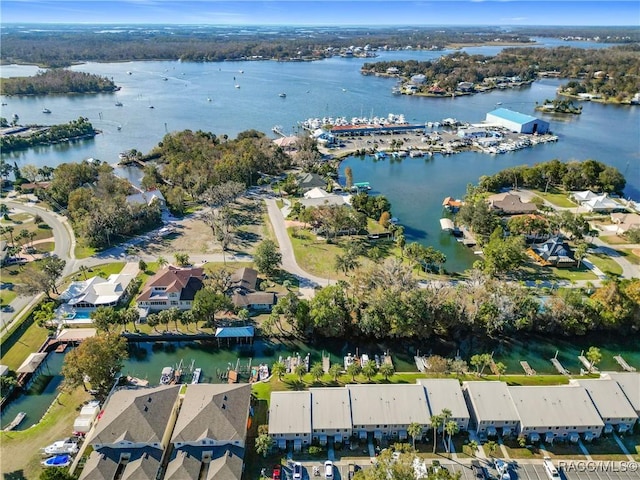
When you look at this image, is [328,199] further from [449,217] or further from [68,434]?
[68,434]

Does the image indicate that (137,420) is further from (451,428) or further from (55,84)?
(55,84)

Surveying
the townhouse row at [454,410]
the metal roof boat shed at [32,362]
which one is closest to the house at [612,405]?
the townhouse row at [454,410]

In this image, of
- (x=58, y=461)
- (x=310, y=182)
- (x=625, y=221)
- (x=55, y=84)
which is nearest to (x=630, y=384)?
(x=625, y=221)

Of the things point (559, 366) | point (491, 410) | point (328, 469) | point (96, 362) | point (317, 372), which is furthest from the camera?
point (559, 366)

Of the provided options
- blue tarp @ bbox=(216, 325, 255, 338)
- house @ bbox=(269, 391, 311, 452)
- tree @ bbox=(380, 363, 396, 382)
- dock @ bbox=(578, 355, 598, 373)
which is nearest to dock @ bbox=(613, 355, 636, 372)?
dock @ bbox=(578, 355, 598, 373)

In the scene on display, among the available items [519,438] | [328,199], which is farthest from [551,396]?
[328,199]

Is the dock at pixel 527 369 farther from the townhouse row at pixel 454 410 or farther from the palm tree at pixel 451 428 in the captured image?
the palm tree at pixel 451 428

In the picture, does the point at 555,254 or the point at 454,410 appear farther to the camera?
the point at 555,254
